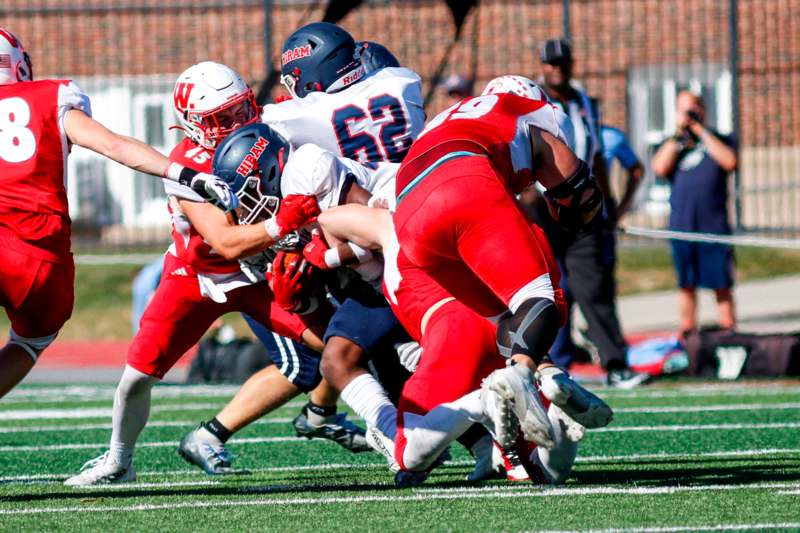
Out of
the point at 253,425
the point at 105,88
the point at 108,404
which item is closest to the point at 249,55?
the point at 105,88

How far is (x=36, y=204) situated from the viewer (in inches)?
220

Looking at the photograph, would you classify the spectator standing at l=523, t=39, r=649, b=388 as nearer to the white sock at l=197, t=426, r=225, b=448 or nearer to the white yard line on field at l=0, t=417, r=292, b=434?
the white yard line on field at l=0, t=417, r=292, b=434

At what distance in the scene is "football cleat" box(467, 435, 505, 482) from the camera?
5672 millimetres

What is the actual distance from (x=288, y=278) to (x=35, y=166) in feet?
3.38

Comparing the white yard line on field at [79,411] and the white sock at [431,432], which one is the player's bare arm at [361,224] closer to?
the white sock at [431,432]

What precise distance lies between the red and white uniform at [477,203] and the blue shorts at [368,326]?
0.42m

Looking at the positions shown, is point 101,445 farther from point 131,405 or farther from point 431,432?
point 431,432

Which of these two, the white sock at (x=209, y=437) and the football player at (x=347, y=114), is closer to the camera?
the football player at (x=347, y=114)

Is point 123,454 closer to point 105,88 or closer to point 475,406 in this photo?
point 475,406

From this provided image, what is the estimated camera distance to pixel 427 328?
525 cm

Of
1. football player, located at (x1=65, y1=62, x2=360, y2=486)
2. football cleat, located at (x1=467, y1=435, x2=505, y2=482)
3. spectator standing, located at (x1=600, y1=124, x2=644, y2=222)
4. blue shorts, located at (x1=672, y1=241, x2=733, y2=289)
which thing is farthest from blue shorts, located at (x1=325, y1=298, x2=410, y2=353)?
blue shorts, located at (x1=672, y1=241, x2=733, y2=289)

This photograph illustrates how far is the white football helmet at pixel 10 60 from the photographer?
19.0ft

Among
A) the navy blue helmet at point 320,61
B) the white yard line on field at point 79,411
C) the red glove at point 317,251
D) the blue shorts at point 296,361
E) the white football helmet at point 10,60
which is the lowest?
the white yard line on field at point 79,411

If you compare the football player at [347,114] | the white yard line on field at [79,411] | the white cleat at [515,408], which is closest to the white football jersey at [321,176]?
the football player at [347,114]
